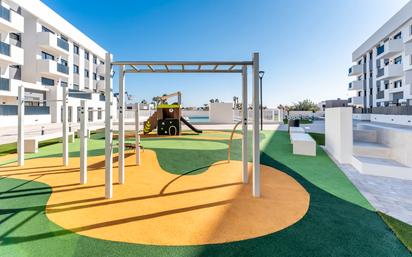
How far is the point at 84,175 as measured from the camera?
18.6ft

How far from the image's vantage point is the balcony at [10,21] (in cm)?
2214

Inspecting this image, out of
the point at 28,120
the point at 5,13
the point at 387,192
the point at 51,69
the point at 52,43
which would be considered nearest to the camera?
the point at 387,192

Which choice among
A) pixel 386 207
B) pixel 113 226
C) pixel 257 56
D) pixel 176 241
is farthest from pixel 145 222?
pixel 386 207

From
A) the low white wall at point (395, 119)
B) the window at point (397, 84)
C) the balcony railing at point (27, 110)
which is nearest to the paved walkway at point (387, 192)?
the low white wall at point (395, 119)

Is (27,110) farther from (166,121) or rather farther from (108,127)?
(108,127)

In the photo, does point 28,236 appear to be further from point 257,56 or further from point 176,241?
point 257,56

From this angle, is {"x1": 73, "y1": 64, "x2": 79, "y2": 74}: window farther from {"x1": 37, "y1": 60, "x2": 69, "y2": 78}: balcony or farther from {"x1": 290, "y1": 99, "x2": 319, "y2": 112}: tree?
{"x1": 290, "y1": 99, "x2": 319, "y2": 112}: tree

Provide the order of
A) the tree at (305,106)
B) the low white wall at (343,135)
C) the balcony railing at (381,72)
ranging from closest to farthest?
the low white wall at (343,135)
the balcony railing at (381,72)
the tree at (305,106)

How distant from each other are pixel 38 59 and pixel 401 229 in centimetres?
3513

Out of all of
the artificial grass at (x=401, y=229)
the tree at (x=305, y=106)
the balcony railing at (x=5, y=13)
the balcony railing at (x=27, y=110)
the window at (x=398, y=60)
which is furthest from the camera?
the tree at (x=305, y=106)

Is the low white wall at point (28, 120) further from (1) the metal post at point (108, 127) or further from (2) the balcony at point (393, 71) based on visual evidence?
(2) the balcony at point (393, 71)

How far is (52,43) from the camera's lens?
94.6ft

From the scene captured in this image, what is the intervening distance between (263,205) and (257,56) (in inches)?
118

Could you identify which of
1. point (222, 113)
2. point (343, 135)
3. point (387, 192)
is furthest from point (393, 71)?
point (387, 192)
